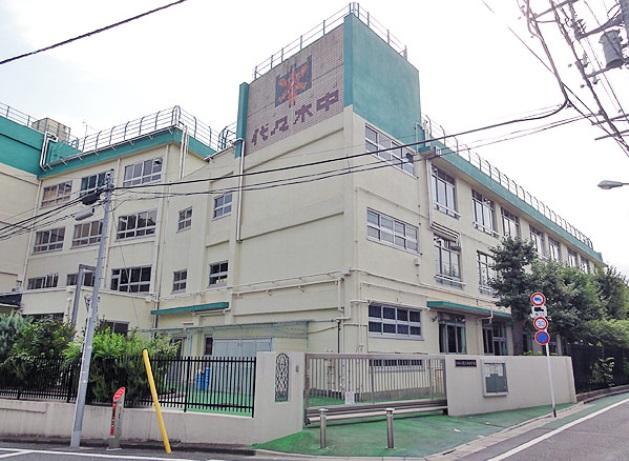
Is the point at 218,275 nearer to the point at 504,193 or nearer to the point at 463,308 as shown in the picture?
the point at 463,308

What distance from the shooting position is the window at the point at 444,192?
Answer: 870 inches

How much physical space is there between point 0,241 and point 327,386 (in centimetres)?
2684

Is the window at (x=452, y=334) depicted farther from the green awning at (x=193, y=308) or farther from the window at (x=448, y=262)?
the green awning at (x=193, y=308)

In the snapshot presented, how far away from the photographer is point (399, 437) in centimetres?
993

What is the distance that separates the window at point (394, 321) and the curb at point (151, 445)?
319 inches

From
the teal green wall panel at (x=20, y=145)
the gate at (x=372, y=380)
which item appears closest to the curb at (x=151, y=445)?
the gate at (x=372, y=380)

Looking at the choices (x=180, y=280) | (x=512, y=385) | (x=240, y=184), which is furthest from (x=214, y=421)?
(x=180, y=280)

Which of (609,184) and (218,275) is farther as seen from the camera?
(218,275)

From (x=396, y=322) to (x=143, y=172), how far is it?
696 inches

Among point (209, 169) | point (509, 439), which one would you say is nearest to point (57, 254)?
point (209, 169)

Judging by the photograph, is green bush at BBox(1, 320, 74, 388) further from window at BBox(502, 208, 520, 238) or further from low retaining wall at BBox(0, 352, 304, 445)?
window at BBox(502, 208, 520, 238)

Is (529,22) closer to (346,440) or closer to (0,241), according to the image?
(346,440)

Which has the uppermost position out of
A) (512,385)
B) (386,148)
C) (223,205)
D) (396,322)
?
(386,148)

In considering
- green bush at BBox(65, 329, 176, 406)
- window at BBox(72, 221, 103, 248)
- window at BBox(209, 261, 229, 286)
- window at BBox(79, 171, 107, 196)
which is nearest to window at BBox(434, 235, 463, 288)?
window at BBox(209, 261, 229, 286)
